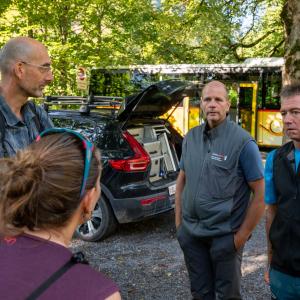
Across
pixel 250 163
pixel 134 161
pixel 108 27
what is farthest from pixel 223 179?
pixel 108 27

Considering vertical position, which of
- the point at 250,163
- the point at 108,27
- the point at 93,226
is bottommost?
the point at 93,226

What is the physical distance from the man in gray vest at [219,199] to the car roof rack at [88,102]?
2913 mm

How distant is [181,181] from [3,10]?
7.61m

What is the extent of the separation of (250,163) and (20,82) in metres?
1.51

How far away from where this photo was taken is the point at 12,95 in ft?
7.71

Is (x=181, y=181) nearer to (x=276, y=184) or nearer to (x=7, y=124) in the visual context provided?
(x=276, y=184)

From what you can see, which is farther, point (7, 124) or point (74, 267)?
point (7, 124)

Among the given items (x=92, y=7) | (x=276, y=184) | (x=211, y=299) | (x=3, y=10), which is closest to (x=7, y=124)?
(x=276, y=184)

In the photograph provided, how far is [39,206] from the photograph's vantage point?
1.18 meters

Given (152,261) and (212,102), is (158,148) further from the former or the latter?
(212,102)

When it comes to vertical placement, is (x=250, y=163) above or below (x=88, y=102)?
below

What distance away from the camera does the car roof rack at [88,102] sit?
589 cm

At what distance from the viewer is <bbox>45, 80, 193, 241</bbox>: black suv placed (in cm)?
544

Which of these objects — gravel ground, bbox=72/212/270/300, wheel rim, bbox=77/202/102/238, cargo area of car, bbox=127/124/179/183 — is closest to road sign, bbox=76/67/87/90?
cargo area of car, bbox=127/124/179/183
